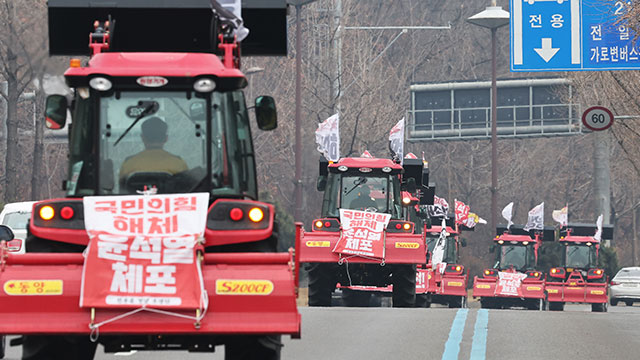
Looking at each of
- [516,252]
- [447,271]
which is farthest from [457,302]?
[516,252]

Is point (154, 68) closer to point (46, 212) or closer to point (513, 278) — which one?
point (46, 212)

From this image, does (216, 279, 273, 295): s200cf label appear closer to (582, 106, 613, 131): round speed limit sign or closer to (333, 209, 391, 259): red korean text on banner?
(333, 209, 391, 259): red korean text on banner

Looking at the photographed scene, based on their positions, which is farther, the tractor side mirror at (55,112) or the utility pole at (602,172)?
the utility pole at (602,172)

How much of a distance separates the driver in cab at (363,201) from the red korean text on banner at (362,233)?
5.25 ft

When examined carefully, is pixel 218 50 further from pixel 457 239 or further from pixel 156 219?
pixel 457 239

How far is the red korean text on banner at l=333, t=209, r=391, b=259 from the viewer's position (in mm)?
24031

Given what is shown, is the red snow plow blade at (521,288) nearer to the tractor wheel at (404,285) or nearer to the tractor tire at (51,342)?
the tractor wheel at (404,285)

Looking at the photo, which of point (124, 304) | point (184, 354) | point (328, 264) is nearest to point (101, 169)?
point (124, 304)

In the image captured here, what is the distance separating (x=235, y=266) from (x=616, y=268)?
51150mm

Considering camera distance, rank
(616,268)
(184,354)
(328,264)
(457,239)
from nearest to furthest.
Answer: (184,354)
(328,264)
(457,239)
(616,268)

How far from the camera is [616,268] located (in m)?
59.6

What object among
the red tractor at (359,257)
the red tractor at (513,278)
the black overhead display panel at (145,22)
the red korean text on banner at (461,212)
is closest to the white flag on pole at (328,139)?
the red tractor at (359,257)

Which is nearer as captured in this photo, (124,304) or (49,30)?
(124,304)

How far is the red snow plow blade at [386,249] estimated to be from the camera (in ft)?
78.1
